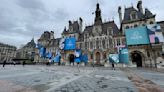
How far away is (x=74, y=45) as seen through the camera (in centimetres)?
3950

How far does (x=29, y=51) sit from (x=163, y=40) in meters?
74.3

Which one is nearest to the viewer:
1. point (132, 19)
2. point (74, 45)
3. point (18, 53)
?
point (132, 19)

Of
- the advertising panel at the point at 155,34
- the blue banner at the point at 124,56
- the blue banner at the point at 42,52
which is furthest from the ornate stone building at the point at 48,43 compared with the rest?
the advertising panel at the point at 155,34

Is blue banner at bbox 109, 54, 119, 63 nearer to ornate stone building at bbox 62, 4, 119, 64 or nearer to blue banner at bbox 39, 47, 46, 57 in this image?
ornate stone building at bbox 62, 4, 119, 64

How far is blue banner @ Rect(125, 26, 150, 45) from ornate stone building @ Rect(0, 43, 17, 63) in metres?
79.1

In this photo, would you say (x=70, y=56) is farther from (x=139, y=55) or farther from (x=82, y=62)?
(x=139, y=55)

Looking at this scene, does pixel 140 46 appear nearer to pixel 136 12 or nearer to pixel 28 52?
pixel 136 12

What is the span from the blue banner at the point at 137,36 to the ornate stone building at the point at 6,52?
3116 inches

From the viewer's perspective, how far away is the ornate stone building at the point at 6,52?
7802cm

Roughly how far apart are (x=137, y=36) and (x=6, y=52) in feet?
282

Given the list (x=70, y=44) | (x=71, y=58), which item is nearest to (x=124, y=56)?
(x=70, y=44)

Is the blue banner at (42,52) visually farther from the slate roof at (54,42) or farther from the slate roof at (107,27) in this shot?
the slate roof at (107,27)

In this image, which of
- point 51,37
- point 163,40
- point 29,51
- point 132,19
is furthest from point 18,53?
point 163,40

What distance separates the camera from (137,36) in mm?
29656
